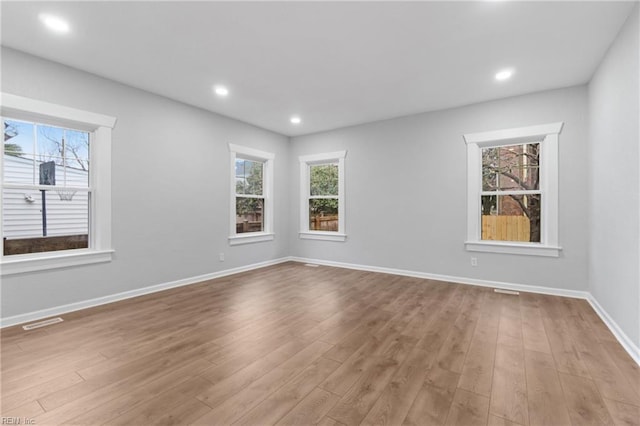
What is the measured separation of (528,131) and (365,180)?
256 centimetres

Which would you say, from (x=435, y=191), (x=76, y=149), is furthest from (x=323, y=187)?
(x=76, y=149)

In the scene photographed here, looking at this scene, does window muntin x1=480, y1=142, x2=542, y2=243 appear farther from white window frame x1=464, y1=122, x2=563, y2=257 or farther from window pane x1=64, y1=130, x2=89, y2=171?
window pane x1=64, y1=130, x2=89, y2=171

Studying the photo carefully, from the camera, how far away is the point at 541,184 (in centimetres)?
409

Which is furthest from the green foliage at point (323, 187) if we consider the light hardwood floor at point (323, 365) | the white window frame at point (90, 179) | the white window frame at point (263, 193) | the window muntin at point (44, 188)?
the window muntin at point (44, 188)

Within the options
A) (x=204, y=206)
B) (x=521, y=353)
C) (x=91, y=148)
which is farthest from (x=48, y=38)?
(x=521, y=353)

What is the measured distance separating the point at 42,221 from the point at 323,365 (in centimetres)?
346

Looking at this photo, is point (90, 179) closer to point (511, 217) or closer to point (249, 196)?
point (249, 196)

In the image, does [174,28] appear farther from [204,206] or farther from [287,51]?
[204,206]

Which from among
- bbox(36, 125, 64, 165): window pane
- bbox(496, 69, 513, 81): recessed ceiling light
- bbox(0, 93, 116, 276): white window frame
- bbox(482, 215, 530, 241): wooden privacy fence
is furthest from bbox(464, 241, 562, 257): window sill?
bbox(36, 125, 64, 165): window pane

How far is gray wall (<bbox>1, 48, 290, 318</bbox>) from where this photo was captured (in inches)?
120

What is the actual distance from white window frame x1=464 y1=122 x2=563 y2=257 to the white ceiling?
590 millimetres

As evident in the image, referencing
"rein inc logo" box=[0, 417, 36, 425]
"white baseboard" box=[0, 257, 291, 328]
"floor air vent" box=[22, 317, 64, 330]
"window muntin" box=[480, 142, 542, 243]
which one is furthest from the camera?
"window muntin" box=[480, 142, 542, 243]

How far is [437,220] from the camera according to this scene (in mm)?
4711

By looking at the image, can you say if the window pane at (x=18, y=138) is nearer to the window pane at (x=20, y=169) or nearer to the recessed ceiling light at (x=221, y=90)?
the window pane at (x=20, y=169)
